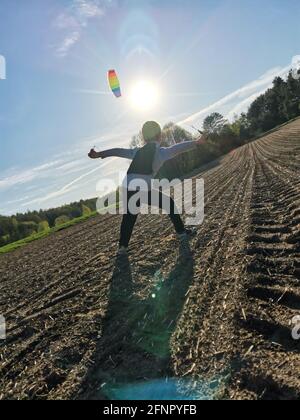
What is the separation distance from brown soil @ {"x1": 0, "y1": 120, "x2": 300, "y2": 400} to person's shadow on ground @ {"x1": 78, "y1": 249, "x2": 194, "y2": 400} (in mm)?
12

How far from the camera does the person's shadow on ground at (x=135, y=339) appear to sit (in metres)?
3.14

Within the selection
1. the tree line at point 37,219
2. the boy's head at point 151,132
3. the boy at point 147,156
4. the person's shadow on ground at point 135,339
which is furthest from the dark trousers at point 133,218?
the tree line at point 37,219

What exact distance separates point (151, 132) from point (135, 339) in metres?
4.53

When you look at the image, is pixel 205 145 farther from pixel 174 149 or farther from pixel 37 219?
pixel 174 149

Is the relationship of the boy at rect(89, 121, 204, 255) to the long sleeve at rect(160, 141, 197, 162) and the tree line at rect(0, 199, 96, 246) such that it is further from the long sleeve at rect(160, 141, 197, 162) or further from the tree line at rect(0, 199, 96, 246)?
the tree line at rect(0, 199, 96, 246)

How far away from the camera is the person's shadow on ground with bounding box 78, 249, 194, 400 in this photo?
124 inches

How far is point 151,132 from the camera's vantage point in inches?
294

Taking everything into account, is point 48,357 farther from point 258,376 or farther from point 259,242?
point 259,242

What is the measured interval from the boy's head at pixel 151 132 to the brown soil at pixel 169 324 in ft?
6.80

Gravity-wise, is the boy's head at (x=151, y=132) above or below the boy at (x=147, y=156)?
above

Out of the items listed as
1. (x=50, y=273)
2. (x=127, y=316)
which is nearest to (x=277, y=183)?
(x=50, y=273)

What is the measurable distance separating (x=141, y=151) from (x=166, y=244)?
1877mm

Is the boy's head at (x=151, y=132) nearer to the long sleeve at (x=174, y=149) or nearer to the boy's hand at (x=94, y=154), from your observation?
the long sleeve at (x=174, y=149)

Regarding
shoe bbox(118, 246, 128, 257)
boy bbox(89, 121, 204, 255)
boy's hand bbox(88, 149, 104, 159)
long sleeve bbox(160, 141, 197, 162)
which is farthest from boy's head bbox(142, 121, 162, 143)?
shoe bbox(118, 246, 128, 257)
